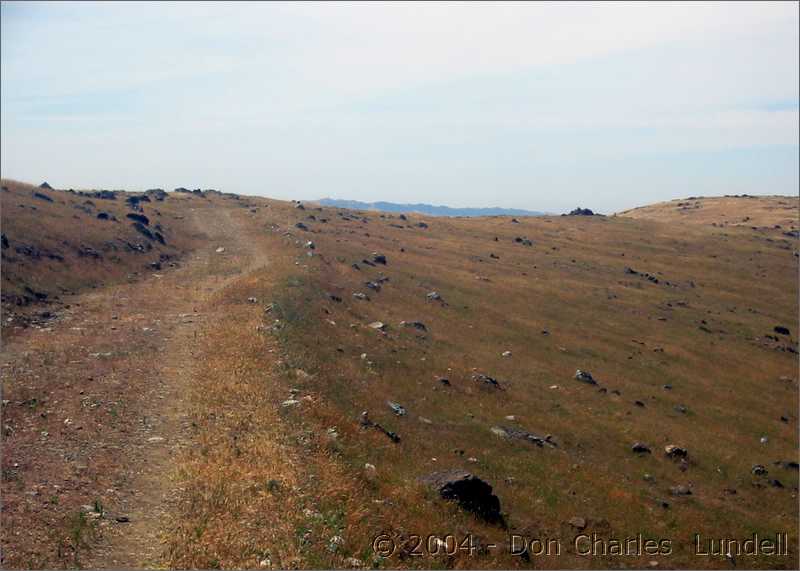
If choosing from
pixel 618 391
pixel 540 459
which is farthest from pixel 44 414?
pixel 618 391

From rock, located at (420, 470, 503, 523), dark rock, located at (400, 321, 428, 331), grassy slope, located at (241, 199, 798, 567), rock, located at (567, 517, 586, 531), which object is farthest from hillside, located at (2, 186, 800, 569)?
dark rock, located at (400, 321, 428, 331)

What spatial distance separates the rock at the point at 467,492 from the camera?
68.3 feet

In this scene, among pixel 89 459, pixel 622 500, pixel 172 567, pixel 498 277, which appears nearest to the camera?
pixel 172 567

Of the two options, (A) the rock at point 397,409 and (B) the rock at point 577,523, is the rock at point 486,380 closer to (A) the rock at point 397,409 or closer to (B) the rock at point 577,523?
(A) the rock at point 397,409

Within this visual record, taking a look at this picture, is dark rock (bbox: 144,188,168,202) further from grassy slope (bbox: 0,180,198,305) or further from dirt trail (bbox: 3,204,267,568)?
dirt trail (bbox: 3,204,267,568)

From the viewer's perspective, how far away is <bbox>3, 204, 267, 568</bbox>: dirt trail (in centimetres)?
1507

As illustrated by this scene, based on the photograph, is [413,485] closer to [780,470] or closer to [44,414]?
[44,414]

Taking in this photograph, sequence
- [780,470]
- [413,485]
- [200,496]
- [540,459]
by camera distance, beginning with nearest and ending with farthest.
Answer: [200,496], [413,485], [540,459], [780,470]

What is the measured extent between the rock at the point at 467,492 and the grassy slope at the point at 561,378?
0.87m

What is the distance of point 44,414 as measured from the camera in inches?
847

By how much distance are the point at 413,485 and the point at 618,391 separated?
102 ft

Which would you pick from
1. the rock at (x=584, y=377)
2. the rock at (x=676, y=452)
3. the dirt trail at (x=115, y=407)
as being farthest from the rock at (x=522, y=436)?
the dirt trail at (x=115, y=407)

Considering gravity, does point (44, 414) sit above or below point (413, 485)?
above

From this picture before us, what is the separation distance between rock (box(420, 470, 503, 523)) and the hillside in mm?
533
